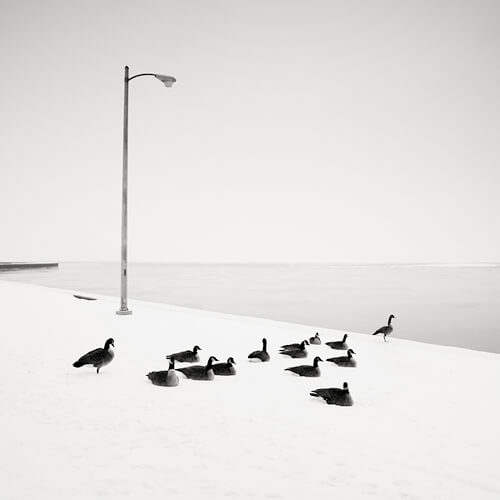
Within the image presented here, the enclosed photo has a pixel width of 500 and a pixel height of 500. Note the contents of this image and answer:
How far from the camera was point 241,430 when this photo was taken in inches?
242

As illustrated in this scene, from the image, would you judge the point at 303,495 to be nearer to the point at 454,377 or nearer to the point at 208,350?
the point at 454,377

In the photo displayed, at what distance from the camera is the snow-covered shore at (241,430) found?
4.64 m

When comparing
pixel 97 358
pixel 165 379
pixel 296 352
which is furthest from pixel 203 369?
pixel 296 352

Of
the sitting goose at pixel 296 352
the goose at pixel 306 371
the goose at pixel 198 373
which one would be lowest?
the sitting goose at pixel 296 352

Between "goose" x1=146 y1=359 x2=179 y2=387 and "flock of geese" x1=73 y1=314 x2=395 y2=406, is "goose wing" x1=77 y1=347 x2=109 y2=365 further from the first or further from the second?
"goose" x1=146 y1=359 x2=179 y2=387

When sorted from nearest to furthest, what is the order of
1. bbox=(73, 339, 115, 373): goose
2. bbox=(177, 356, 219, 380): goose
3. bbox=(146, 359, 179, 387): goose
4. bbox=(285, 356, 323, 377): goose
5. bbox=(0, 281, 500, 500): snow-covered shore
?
bbox=(0, 281, 500, 500): snow-covered shore → bbox=(146, 359, 179, 387): goose → bbox=(73, 339, 115, 373): goose → bbox=(177, 356, 219, 380): goose → bbox=(285, 356, 323, 377): goose

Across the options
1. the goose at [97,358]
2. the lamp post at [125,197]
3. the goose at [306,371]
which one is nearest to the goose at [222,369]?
the goose at [306,371]

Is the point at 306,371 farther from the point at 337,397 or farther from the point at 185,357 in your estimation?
the point at 185,357

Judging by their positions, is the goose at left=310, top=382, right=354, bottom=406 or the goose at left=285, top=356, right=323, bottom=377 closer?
the goose at left=310, top=382, right=354, bottom=406

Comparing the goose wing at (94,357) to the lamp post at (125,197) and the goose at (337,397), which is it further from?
the lamp post at (125,197)

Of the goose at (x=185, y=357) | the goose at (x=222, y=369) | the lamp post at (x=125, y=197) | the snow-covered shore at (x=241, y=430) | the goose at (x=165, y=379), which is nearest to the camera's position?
the snow-covered shore at (x=241, y=430)

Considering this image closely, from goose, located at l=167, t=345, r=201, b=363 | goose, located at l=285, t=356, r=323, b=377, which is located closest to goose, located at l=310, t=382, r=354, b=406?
goose, located at l=285, t=356, r=323, b=377

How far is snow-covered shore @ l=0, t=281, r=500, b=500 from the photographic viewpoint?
4637 mm

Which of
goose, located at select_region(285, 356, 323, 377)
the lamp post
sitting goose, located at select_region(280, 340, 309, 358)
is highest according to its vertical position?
the lamp post
